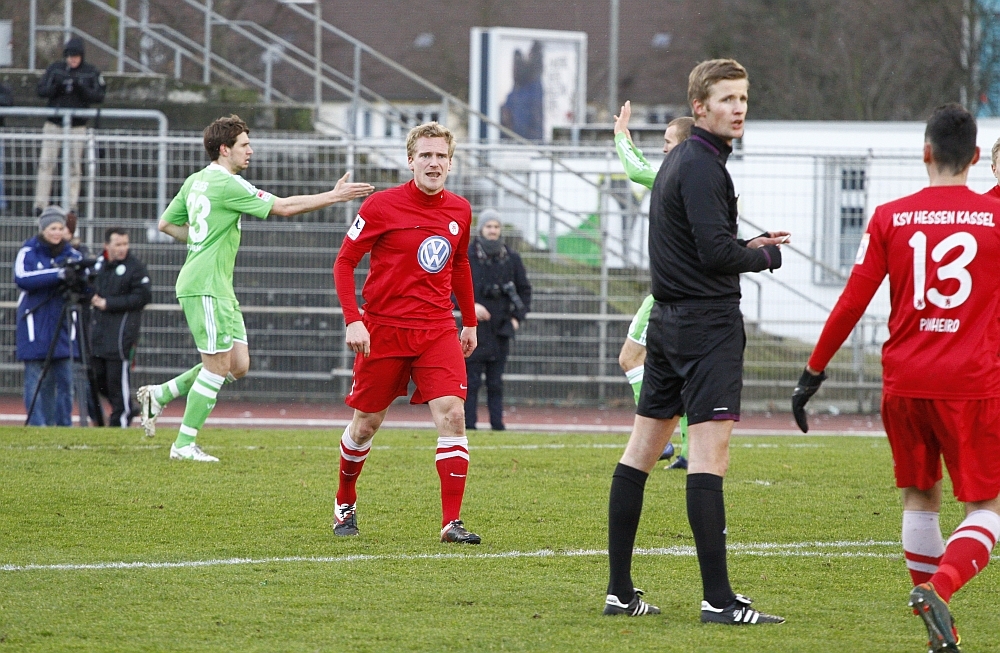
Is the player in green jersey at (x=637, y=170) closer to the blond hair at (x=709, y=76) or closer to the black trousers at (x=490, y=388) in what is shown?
the blond hair at (x=709, y=76)

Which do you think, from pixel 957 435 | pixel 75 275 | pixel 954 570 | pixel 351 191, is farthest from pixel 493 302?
pixel 954 570

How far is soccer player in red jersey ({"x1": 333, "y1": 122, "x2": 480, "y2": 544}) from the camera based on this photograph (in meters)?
6.71

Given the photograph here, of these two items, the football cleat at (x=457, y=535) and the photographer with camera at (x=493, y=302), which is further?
the photographer with camera at (x=493, y=302)

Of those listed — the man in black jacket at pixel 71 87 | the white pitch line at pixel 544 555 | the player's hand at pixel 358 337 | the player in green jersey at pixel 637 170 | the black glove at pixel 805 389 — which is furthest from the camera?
the man in black jacket at pixel 71 87

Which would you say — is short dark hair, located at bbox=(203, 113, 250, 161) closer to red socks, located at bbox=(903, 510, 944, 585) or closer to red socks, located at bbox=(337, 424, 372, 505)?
red socks, located at bbox=(337, 424, 372, 505)

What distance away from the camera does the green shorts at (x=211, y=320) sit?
9.41 metres

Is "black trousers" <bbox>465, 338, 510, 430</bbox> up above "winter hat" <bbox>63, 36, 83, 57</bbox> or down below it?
below

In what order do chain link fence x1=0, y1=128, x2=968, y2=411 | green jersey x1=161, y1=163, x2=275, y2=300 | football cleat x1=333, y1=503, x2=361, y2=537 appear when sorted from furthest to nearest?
chain link fence x1=0, y1=128, x2=968, y2=411 < green jersey x1=161, y1=163, x2=275, y2=300 < football cleat x1=333, y1=503, x2=361, y2=537

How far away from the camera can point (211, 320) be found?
31.0 feet

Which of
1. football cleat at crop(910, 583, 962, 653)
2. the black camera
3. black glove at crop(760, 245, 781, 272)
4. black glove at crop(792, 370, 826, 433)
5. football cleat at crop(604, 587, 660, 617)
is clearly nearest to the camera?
football cleat at crop(910, 583, 962, 653)

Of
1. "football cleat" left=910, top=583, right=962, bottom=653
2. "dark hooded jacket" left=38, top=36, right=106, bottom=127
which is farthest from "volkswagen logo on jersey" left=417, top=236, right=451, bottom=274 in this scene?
"dark hooded jacket" left=38, top=36, right=106, bottom=127

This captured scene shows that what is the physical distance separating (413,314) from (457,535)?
1.14 m

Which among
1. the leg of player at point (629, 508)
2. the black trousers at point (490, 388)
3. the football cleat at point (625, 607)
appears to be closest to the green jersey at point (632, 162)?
the leg of player at point (629, 508)

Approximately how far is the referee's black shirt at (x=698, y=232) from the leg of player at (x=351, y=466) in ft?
7.31
